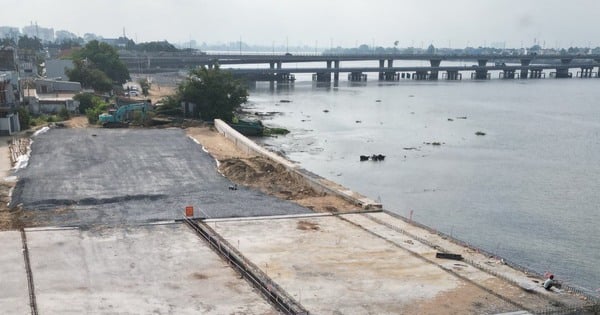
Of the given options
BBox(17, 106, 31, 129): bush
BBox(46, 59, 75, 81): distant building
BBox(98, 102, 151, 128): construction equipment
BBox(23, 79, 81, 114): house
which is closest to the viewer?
BBox(17, 106, 31, 129): bush

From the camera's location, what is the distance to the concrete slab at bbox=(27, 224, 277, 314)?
12.6 m

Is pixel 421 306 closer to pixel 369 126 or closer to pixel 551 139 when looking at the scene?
pixel 551 139

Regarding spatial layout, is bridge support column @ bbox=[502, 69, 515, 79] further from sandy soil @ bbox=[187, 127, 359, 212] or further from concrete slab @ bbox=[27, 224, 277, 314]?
concrete slab @ bbox=[27, 224, 277, 314]

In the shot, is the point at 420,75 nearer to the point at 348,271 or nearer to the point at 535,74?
the point at 535,74

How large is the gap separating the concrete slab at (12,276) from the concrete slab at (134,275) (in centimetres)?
29

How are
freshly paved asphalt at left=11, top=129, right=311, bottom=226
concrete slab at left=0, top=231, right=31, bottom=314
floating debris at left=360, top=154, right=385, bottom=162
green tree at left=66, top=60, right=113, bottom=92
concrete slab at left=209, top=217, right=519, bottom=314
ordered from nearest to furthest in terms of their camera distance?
concrete slab at left=0, top=231, right=31, bottom=314 < concrete slab at left=209, top=217, right=519, bottom=314 < freshly paved asphalt at left=11, top=129, right=311, bottom=226 < floating debris at left=360, top=154, right=385, bottom=162 < green tree at left=66, top=60, right=113, bottom=92

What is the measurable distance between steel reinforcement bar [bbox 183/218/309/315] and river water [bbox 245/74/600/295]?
31.8 feet

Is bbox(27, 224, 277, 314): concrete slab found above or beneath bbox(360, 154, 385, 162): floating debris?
above

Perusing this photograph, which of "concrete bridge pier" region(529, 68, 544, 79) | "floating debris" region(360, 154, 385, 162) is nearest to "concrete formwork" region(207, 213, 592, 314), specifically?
"floating debris" region(360, 154, 385, 162)

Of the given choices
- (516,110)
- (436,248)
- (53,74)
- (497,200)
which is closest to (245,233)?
(436,248)

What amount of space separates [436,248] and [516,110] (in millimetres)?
59778

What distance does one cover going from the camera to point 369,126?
185 ft

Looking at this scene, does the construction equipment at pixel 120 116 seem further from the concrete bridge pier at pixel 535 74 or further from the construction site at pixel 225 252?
the concrete bridge pier at pixel 535 74

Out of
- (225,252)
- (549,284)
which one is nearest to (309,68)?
(225,252)
